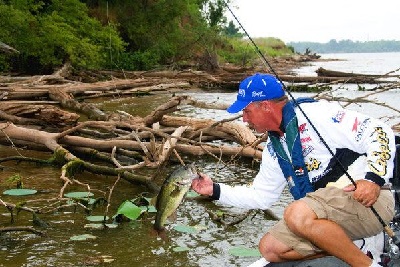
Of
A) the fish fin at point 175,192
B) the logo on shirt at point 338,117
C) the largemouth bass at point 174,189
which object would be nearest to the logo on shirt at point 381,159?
the logo on shirt at point 338,117

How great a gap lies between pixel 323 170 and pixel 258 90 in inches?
28.6

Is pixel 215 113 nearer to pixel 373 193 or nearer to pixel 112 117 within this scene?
pixel 112 117

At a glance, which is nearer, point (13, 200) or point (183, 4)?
point (13, 200)

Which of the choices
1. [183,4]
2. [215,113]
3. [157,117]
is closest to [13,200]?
[157,117]

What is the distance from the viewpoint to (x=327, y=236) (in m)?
3.56

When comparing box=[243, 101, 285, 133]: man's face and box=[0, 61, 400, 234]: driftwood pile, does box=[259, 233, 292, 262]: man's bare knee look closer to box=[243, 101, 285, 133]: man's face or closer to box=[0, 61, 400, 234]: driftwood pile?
box=[243, 101, 285, 133]: man's face

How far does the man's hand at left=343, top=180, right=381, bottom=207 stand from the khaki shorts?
211 millimetres

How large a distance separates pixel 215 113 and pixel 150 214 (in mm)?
9972

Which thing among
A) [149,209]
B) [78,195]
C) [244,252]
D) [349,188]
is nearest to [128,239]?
[149,209]

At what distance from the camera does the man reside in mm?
3502

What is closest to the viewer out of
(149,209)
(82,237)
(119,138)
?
(82,237)

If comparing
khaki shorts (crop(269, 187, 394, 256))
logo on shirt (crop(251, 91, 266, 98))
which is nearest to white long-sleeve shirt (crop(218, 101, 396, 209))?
khaki shorts (crop(269, 187, 394, 256))

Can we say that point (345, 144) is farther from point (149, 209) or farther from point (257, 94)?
point (149, 209)

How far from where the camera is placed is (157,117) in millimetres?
→ 8539
